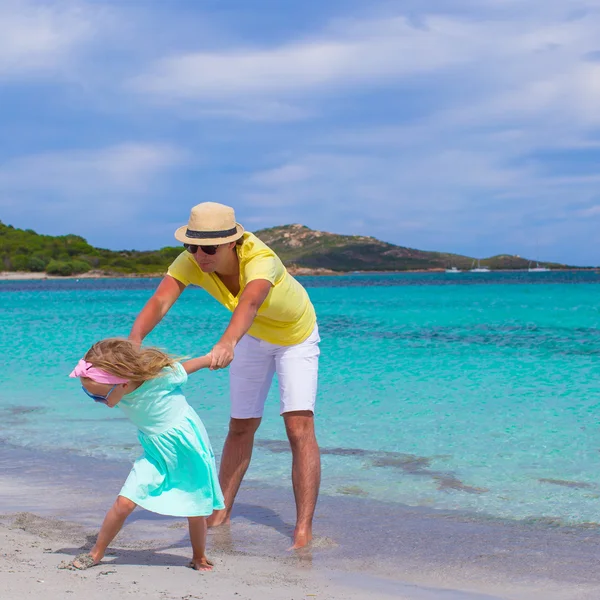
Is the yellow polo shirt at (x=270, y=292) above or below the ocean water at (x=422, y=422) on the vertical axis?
above

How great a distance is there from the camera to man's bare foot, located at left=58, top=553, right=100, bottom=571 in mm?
3496

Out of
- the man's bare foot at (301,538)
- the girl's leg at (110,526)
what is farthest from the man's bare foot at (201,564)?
the man's bare foot at (301,538)

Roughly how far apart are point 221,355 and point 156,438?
0.50 m

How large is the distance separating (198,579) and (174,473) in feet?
1.58

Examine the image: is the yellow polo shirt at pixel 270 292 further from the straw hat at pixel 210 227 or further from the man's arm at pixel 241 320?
the straw hat at pixel 210 227

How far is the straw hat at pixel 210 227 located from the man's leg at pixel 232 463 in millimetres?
1278

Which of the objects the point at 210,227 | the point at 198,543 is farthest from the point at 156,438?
the point at 210,227

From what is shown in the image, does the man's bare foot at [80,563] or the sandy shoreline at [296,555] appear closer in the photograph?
the sandy shoreline at [296,555]

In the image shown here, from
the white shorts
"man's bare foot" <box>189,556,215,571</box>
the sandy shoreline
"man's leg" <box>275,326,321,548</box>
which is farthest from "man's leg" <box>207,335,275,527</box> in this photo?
"man's bare foot" <box>189,556,215,571</box>

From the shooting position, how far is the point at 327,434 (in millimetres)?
7812

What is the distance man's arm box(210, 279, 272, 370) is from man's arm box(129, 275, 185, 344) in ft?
1.40

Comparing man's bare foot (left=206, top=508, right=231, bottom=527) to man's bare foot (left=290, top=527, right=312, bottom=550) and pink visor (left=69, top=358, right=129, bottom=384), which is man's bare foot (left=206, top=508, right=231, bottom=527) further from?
pink visor (left=69, top=358, right=129, bottom=384)

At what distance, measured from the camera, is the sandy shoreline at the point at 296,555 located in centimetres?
338

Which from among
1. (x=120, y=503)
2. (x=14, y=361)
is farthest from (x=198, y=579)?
(x=14, y=361)
